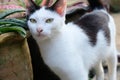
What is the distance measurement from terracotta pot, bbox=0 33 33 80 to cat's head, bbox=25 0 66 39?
14 centimetres

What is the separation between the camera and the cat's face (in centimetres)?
153

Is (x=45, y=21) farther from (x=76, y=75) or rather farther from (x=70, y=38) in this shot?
(x=76, y=75)

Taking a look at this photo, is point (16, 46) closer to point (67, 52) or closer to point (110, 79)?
point (67, 52)

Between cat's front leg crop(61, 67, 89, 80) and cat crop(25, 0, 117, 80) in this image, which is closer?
cat crop(25, 0, 117, 80)

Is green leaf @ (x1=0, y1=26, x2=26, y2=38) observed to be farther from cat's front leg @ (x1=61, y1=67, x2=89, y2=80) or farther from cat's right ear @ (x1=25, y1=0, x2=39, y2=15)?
cat's front leg @ (x1=61, y1=67, x2=89, y2=80)

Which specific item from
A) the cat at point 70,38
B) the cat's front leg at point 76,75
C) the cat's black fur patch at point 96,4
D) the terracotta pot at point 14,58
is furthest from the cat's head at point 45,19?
the cat's black fur patch at point 96,4

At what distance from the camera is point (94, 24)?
188 centimetres

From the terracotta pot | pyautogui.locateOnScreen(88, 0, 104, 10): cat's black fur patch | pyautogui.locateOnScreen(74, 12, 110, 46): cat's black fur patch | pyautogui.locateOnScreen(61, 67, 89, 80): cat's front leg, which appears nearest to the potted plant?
the terracotta pot

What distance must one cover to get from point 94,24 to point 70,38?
239 millimetres

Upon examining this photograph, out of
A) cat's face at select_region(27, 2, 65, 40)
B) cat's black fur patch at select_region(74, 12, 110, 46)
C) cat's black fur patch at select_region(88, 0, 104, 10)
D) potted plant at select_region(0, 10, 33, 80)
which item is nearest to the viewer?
cat's face at select_region(27, 2, 65, 40)

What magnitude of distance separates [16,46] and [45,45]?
0.17 metres

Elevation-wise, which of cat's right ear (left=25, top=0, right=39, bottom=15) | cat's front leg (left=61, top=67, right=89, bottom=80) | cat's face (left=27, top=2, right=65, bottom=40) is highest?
cat's right ear (left=25, top=0, right=39, bottom=15)

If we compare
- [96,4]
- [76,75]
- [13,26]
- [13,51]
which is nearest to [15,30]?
[13,26]

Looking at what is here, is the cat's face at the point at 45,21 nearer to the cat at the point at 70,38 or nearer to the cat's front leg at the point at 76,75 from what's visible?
the cat at the point at 70,38
